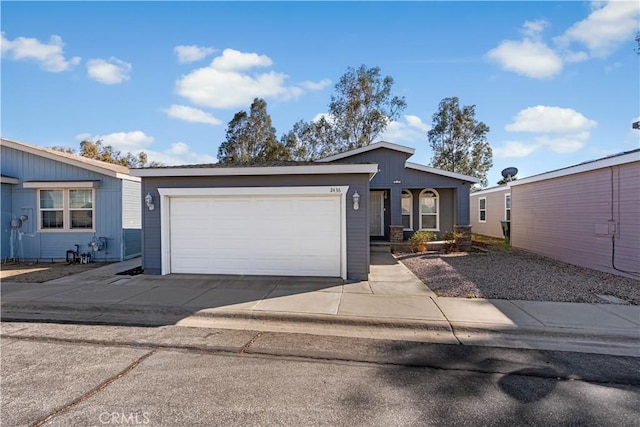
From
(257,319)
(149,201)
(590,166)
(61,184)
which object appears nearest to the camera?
(257,319)

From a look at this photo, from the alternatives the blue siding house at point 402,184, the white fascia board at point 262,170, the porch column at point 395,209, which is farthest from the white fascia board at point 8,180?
the porch column at point 395,209

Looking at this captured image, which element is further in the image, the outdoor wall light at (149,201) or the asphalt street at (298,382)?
the outdoor wall light at (149,201)

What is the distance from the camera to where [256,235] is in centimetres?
841

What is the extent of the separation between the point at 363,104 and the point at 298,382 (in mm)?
24297

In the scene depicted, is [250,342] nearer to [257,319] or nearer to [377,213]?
[257,319]

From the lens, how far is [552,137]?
22328 millimetres

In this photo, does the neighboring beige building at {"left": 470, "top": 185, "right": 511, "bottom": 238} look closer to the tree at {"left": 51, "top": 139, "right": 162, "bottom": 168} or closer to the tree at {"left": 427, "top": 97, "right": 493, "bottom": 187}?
the tree at {"left": 427, "top": 97, "right": 493, "bottom": 187}

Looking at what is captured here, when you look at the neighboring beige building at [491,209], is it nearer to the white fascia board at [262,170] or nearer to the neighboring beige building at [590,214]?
the neighboring beige building at [590,214]

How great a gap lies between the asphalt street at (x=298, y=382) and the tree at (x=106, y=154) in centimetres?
2890

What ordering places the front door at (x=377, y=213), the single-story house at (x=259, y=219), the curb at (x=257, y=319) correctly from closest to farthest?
1. the curb at (x=257, y=319)
2. the single-story house at (x=259, y=219)
3. the front door at (x=377, y=213)

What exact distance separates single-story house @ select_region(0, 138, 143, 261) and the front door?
10.3 meters

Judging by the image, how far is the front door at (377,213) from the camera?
1548 centimetres

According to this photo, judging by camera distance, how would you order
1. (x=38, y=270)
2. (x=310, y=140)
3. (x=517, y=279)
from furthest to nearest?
1. (x=310, y=140)
2. (x=38, y=270)
3. (x=517, y=279)

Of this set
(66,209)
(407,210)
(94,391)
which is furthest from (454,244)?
(66,209)
